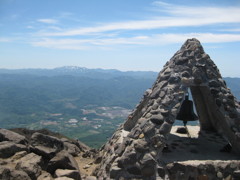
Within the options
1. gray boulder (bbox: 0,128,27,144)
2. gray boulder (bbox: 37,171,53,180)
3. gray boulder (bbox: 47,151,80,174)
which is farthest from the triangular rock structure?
gray boulder (bbox: 0,128,27,144)

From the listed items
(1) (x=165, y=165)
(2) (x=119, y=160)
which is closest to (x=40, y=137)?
(2) (x=119, y=160)

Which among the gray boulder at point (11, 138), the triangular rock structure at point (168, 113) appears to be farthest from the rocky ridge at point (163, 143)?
the gray boulder at point (11, 138)

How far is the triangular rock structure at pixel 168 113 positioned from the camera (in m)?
8.12

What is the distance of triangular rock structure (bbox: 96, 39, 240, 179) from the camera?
26.7 ft

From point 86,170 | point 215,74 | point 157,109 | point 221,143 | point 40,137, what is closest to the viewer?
point 157,109

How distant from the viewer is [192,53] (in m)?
9.94

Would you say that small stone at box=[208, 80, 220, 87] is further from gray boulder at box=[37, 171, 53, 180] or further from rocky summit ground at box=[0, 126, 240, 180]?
gray boulder at box=[37, 171, 53, 180]

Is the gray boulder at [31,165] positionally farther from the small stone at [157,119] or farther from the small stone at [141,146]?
the small stone at [157,119]

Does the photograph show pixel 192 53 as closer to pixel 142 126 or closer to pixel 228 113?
pixel 228 113

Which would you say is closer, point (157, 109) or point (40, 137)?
point (157, 109)

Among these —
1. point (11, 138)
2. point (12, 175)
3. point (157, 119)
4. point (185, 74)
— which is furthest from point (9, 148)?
point (185, 74)

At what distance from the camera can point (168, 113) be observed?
28.5 ft

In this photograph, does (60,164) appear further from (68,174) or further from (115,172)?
(115,172)

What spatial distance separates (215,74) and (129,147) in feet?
13.6
